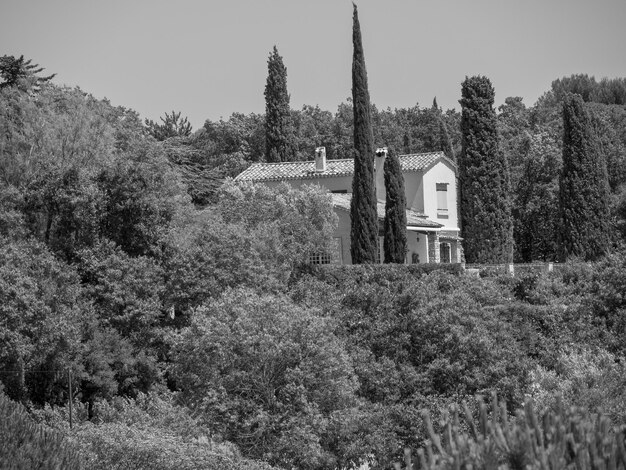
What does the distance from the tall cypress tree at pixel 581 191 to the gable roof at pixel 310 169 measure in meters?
8.77

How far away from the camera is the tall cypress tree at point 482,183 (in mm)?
50375

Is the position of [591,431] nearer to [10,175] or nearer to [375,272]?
[375,272]

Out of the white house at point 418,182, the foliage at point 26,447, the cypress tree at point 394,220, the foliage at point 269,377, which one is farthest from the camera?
the white house at point 418,182

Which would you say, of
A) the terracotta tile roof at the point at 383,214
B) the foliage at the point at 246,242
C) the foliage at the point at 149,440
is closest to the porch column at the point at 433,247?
the terracotta tile roof at the point at 383,214

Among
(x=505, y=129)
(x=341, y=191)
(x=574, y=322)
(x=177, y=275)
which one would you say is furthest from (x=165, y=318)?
(x=505, y=129)

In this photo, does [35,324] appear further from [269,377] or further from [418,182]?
[418,182]

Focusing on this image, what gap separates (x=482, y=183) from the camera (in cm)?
5094

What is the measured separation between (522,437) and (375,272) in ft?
91.7

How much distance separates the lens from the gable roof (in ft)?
172

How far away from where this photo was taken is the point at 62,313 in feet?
97.6

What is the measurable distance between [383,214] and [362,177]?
19.9 feet

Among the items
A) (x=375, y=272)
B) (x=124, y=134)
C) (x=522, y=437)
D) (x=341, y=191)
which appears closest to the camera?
(x=522, y=437)

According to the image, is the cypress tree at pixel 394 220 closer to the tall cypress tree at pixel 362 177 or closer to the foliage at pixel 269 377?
the tall cypress tree at pixel 362 177

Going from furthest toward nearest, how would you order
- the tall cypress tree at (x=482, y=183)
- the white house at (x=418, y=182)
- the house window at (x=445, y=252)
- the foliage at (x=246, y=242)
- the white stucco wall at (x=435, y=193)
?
the white stucco wall at (x=435, y=193), the house window at (x=445, y=252), the white house at (x=418, y=182), the tall cypress tree at (x=482, y=183), the foliage at (x=246, y=242)
